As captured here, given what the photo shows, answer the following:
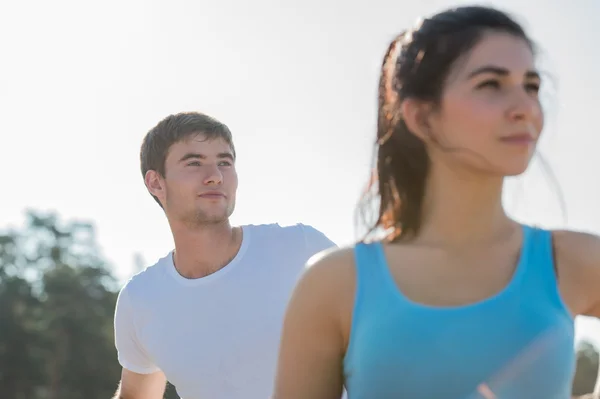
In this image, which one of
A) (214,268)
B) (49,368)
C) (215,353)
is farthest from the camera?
(49,368)

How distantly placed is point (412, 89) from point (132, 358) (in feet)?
11.2

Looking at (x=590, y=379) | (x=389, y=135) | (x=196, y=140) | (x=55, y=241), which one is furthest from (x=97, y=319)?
(x=389, y=135)

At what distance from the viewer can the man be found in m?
4.79

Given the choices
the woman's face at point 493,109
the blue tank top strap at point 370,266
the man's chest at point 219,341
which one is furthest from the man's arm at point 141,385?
the woman's face at point 493,109

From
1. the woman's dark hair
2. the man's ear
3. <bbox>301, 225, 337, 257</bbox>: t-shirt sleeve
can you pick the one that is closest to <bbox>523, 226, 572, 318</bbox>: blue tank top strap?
the woman's dark hair

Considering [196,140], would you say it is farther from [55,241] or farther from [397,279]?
[55,241]

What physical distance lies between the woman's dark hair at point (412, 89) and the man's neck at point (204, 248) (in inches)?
117

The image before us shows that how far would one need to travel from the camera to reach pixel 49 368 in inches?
2084

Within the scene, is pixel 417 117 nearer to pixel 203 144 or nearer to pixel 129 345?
pixel 129 345

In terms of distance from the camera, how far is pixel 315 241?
17.3 ft

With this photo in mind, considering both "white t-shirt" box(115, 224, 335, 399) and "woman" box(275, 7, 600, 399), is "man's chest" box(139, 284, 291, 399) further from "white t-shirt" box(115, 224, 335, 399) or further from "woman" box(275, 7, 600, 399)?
"woman" box(275, 7, 600, 399)

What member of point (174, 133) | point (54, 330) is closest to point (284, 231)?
point (174, 133)

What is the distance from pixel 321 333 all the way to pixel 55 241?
195 ft

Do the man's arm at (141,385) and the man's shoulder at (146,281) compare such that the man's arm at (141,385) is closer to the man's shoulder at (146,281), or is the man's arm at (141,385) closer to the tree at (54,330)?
the man's shoulder at (146,281)
